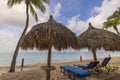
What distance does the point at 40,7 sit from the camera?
14867mm

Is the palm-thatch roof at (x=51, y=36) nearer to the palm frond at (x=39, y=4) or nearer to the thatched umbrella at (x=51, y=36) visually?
the thatched umbrella at (x=51, y=36)

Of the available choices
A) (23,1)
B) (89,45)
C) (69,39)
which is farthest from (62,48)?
(23,1)

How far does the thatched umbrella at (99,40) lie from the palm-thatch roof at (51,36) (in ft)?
7.88

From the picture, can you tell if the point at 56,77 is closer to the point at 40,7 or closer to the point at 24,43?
the point at 24,43

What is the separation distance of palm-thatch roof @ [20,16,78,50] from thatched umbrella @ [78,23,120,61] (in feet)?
7.88

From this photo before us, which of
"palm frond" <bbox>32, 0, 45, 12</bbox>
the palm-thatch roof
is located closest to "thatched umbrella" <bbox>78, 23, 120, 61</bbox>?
the palm-thatch roof

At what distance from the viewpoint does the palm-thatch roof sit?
8008 mm

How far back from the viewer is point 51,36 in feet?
26.0

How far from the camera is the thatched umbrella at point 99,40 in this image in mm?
10766

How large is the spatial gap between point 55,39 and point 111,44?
4.45m

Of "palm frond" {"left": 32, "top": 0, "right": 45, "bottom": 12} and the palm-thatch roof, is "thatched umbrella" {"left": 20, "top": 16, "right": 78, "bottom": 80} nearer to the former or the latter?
the palm-thatch roof

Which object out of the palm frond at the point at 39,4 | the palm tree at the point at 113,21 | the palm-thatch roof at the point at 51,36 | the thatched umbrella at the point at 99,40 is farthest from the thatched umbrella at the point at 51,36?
the palm tree at the point at 113,21

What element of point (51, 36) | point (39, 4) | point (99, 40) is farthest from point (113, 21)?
point (51, 36)

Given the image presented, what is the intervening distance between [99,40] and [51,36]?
4.19 meters
